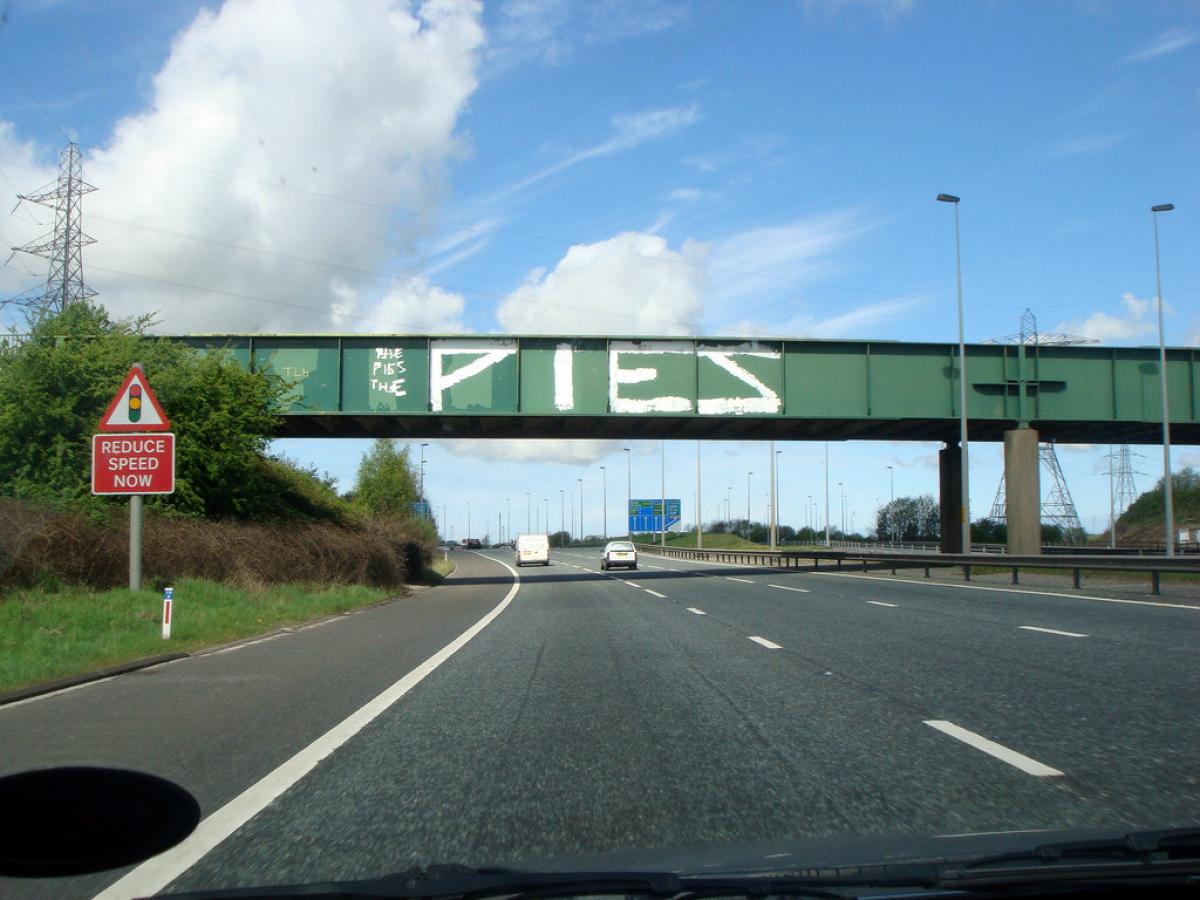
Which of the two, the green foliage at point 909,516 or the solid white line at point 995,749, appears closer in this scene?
the solid white line at point 995,749

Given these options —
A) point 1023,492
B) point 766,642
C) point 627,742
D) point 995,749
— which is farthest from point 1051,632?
point 1023,492

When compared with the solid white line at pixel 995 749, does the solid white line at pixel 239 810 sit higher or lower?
lower

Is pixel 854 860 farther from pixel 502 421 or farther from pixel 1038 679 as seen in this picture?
pixel 502 421

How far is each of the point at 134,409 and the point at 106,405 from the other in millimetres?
9796

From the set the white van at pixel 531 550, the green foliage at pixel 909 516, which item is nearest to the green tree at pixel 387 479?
the white van at pixel 531 550

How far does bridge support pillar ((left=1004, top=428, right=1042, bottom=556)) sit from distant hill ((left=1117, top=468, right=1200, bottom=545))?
43258mm

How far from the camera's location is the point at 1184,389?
126ft

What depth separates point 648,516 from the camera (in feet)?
318

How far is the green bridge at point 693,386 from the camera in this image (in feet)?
112

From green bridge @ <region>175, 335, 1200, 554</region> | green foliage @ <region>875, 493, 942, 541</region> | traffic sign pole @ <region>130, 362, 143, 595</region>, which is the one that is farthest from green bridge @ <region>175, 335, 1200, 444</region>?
green foliage @ <region>875, 493, 942, 541</region>

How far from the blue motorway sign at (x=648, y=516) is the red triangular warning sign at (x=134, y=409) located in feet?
263

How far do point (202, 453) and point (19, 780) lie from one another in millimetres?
24571

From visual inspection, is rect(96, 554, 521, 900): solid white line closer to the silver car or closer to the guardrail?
the guardrail

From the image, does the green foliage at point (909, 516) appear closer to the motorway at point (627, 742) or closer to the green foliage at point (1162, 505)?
the green foliage at point (1162, 505)
